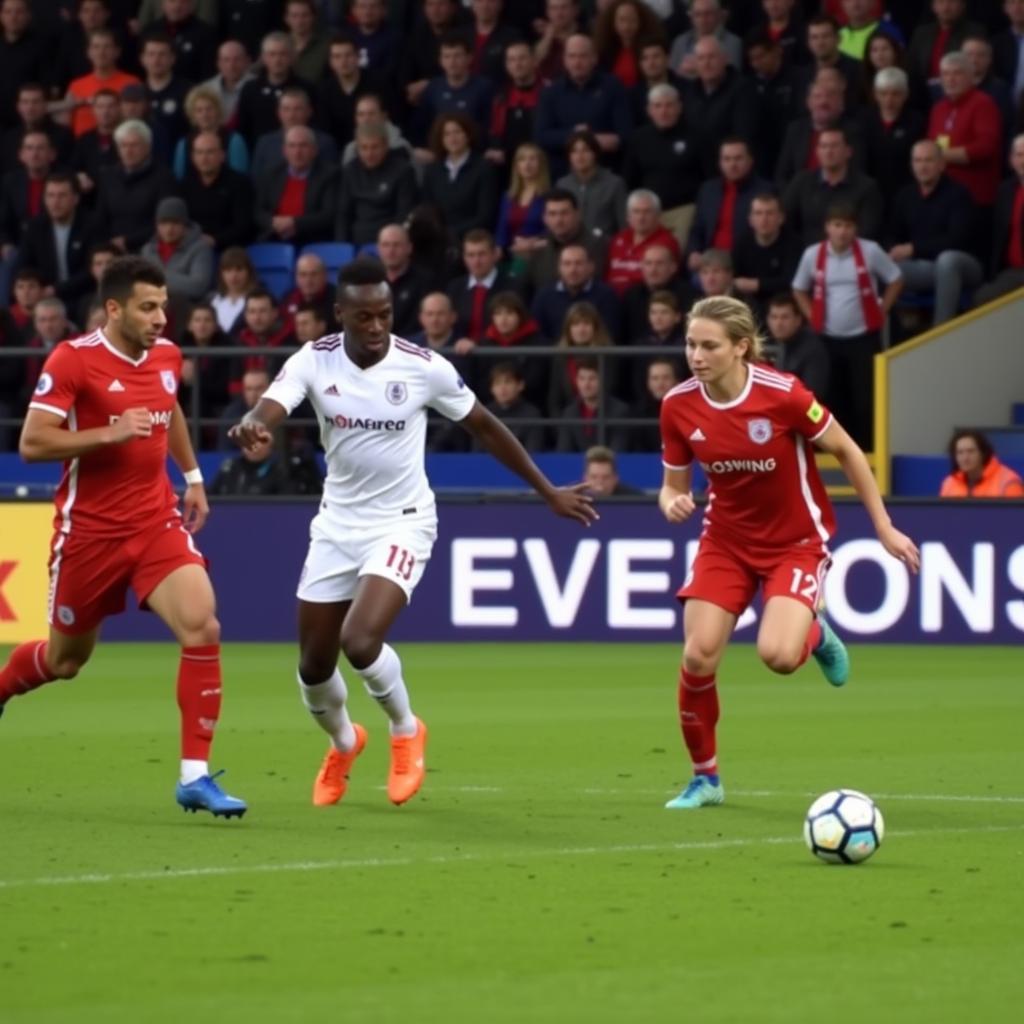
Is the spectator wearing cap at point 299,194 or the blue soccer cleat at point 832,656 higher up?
the spectator wearing cap at point 299,194

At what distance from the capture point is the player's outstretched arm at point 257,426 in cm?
955

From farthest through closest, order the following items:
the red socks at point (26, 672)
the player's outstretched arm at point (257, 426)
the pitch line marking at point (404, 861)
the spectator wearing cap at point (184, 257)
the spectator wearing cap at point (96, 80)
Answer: the spectator wearing cap at point (96, 80) → the spectator wearing cap at point (184, 257) → the red socks at point (26, 672) → the player's outstretched arm at point (257, 426) → the pitch line marking at point (404, 861)

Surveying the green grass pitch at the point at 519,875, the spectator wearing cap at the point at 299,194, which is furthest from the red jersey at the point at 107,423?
the spectator wearing cap at the point at 299,194

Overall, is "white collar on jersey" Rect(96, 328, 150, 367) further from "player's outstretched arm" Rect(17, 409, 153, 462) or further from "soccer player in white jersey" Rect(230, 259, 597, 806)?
"soccer player in white jersey" Rect(230, 259, 597, 806)

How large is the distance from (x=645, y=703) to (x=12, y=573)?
6.01 metres

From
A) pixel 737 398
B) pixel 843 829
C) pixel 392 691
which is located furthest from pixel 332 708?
pixel 843 829

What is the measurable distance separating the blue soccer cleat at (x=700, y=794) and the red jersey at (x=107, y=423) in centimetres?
224

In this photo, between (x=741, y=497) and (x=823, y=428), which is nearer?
(x=823, y=428)

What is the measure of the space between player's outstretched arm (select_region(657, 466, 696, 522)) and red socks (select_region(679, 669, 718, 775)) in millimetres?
637

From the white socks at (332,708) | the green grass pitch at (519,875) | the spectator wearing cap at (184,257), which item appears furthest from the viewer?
the spectator wearing cap at (184,257)

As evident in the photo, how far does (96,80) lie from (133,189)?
220 cm

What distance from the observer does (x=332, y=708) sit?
34.4 ft

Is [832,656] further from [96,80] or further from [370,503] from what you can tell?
[96,80]

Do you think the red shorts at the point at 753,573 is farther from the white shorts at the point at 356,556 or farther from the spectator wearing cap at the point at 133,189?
the spectator wearing cap at the point at 133,189
